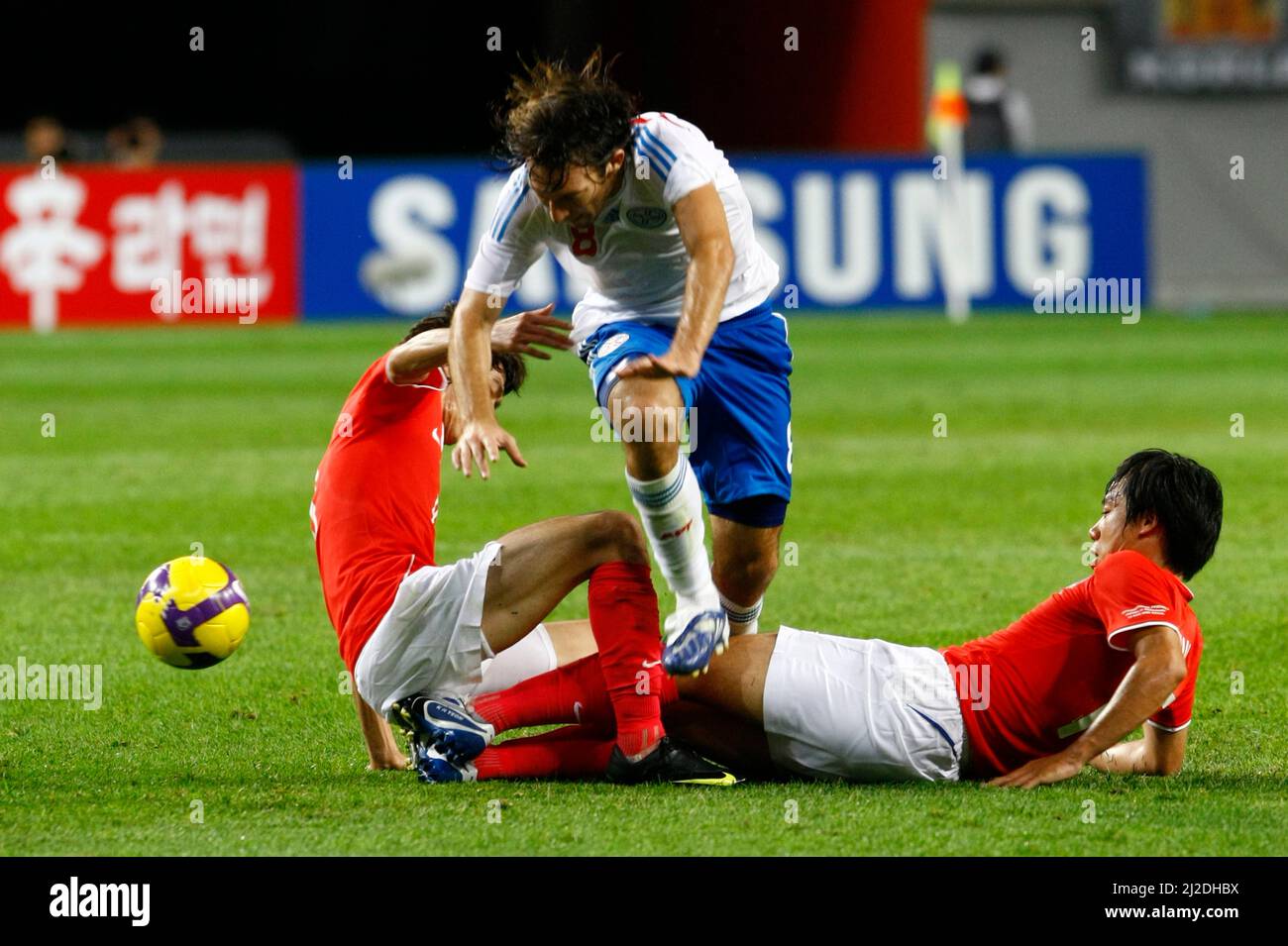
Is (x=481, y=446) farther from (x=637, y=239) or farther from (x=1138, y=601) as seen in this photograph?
(x=1138, y=601)

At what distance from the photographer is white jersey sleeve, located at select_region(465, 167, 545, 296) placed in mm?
5754

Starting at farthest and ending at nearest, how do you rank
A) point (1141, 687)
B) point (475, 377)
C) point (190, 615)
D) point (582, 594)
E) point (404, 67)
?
point (404, 67) → point (582, 594) → point (190, 615) → point (475, 377) → point (1141, 687)

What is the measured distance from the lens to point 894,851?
4.56 m

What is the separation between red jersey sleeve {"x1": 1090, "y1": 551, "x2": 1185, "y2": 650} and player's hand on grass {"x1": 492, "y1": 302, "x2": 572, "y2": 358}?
171 cm

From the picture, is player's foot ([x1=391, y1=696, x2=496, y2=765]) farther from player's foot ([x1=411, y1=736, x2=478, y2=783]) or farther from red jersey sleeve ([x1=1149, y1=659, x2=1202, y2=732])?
red jersey sleeve ([x1=1149, y1=659, x2=1202, y2=732])

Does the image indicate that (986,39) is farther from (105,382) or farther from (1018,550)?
(1018,550)

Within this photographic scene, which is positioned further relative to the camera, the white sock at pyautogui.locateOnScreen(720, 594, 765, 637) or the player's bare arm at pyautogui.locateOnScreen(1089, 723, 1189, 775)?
the white sock at pyautogui.locateOnScreen(720, 594, 765, 637)

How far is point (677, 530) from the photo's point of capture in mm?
5727

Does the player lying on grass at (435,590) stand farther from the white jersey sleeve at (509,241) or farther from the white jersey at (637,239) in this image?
the white jersey at (637,239)

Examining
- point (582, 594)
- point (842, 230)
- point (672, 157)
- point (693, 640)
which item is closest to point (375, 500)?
point (693, 640)

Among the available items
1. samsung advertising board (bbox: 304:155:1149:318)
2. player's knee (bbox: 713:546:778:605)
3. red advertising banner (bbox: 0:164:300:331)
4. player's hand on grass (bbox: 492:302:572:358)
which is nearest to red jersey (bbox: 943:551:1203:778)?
player's knee (bbox: 713:546:778:605)

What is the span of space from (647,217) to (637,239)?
11cm

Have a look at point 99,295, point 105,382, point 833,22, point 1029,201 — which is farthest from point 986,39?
point 105,382

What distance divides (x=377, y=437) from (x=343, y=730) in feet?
3.55
